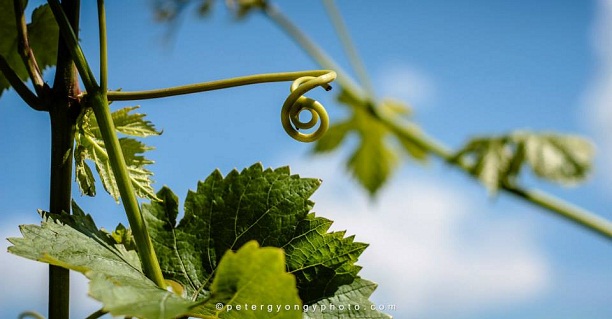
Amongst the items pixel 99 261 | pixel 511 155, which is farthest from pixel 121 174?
pixel 511 155

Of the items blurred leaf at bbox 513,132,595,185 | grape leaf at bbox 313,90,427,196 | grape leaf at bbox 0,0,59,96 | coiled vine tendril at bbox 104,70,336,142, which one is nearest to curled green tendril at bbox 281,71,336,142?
coiled vine tendril at bbox 104,70,336,142

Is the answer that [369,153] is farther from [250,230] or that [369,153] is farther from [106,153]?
[106,153]

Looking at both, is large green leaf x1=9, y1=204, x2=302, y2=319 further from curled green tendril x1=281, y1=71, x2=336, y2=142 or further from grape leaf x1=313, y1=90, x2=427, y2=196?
grape leaf x1=313, y1=90, x2=427, y2=196

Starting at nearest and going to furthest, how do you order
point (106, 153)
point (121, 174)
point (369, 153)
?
point (121, 174) → point (106, 153) → point (369, 153)

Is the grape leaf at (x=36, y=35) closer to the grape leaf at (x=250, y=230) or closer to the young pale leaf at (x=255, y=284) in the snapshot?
the grape leaf at (x=250, y=230)

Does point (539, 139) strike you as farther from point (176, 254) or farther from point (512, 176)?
point (176, 254)

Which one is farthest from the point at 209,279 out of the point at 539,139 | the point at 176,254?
the point at 539,139
